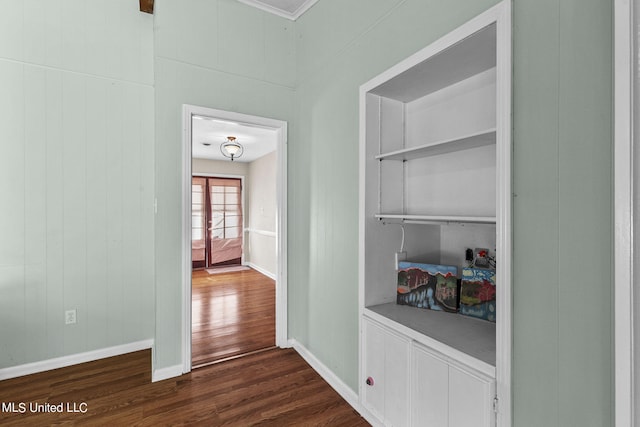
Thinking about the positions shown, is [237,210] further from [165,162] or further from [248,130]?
[165,162]

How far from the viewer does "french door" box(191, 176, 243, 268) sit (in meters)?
6.96

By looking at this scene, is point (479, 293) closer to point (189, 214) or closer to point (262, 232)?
point (189, 214)

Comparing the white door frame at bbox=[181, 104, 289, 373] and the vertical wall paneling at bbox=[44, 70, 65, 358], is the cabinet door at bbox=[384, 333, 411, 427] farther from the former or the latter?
the vertical wall paneling at bbox=[44, 70, 65, 358]

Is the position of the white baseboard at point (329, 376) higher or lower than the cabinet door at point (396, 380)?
lower

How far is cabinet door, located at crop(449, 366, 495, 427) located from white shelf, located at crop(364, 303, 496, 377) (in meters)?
0.05

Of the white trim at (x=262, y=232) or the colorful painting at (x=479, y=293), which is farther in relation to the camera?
the white trim at (x=262, y=232)

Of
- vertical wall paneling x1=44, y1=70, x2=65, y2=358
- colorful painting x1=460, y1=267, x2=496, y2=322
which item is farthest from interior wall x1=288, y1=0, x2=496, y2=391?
vertical wall paneling x1=44, y1=70, x2=65, y2=358

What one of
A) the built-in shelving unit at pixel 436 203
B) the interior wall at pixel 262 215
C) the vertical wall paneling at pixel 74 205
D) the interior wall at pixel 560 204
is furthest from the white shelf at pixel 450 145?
the interior wall at pixel 262 215

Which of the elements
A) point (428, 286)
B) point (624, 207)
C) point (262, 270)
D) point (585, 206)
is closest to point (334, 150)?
point (428, 286)

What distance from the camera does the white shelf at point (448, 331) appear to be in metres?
1.26

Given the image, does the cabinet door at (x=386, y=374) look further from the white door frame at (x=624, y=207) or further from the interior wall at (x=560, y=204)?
the white door frame at (x=624, y=207)

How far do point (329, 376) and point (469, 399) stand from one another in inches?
50.3

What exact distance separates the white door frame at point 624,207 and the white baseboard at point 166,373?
2562mm

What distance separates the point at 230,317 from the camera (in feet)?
12.2
